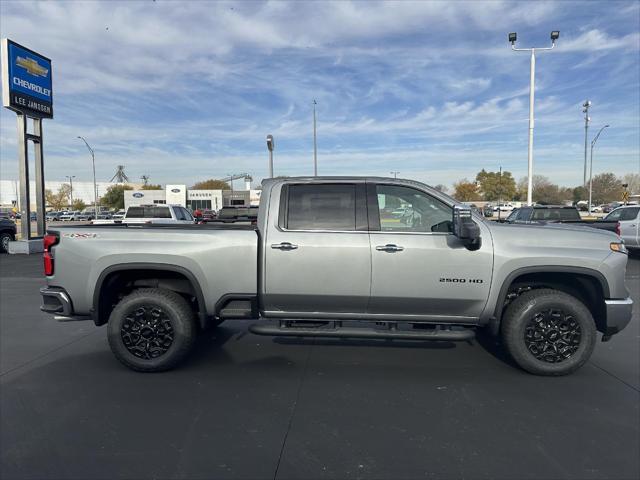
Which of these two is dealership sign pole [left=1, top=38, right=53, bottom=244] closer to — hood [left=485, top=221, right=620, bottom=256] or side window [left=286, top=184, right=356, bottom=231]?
side window [left=286, top=184, right=356, bottom=231]

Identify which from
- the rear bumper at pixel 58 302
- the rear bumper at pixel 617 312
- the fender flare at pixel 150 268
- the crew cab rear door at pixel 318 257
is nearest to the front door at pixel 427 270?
the crew cab rear door at pixel 318 257

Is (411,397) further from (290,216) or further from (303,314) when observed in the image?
(290,216)

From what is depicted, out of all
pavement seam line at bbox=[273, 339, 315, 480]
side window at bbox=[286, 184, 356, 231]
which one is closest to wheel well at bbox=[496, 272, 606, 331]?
side window at bbox=[286, 184, 356, 231]

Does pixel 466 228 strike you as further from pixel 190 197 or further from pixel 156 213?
pixel 190 197

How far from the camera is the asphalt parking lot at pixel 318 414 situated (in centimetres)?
290

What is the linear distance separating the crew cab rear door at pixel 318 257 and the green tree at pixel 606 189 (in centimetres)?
7888

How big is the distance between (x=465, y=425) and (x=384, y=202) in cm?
211

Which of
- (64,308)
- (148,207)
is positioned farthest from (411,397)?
(148,207)

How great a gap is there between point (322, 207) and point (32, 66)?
1626cm

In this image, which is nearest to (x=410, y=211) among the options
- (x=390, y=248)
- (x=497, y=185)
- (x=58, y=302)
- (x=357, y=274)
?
(x=390, y=248)

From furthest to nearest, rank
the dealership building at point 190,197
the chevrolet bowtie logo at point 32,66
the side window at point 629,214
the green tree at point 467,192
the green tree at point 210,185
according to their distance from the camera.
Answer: the green tree at point 210,185
the green tree at point 467,192
the dealership building at point 190,197
the chevrolet bowtie logo at point 32,66
the side window at point 629,214

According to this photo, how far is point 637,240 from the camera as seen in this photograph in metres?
13.1

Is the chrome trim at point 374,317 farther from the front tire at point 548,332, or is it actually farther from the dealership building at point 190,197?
the dealership building at point 190,197

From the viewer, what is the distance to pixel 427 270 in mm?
4141
